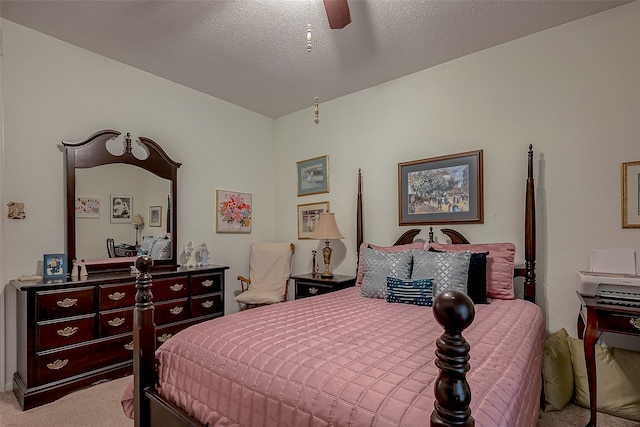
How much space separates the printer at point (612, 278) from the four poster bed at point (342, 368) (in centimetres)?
38

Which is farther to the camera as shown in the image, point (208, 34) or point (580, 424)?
point (208, 34)

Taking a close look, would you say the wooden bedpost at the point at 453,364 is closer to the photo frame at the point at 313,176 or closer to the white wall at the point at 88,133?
the white wall at the point at 88,133

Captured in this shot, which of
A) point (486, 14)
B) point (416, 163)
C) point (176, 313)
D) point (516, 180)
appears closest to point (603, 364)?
point (516, 180)

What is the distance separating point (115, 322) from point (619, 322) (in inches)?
133

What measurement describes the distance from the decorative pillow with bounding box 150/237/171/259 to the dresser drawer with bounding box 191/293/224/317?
1.78 ft

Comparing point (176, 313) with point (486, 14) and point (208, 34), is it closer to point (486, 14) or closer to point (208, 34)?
point (208, 34)

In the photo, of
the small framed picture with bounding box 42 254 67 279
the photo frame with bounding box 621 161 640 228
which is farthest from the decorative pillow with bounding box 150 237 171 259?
the photo frame with bounding box 621 161 640 228

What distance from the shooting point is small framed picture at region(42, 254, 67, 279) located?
2564 mm

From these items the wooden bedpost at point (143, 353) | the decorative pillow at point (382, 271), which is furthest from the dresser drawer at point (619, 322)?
the wooden bedpost at point (143, 353)

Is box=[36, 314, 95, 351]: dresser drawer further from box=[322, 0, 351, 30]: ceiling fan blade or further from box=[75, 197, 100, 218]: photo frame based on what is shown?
box=[322, 0, 351, 30]: ceiling fan blade

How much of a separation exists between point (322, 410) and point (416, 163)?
2.65m

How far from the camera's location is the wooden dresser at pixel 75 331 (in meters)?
2.31

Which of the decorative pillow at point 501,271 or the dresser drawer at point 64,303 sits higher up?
the decorative pillow at point 501,271

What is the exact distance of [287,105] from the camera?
13.8ft
